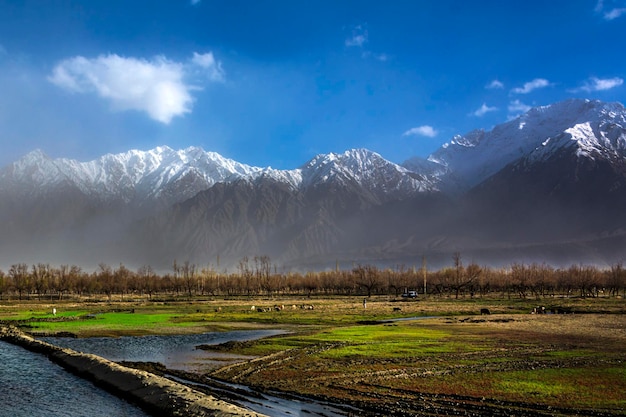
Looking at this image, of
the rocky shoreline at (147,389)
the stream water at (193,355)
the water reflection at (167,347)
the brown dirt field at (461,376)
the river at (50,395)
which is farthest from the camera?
the water reflection at (167,347)

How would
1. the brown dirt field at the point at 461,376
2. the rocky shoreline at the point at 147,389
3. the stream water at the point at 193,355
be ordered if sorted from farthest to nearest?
the stream water at the point at 193,355, the rocky shoreline at the point at 147,389, the brown dirt field at the point at 461,376

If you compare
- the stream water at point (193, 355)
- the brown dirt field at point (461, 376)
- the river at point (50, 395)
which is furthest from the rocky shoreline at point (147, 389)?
the brown dirt field at point (461, 376)

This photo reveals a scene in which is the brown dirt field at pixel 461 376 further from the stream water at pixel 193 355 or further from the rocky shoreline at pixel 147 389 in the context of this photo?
the rocky shoreline at pixel 147 389

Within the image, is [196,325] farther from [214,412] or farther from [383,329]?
[214,412]

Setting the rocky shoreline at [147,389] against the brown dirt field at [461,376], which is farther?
the rocky shoreline at [147,389]

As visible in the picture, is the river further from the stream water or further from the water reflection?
the water reflection

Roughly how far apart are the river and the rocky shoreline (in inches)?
26.5

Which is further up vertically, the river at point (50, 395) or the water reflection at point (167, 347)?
the river at point (50, 395)

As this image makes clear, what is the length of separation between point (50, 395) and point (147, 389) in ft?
19.9

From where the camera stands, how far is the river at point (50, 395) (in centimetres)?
2767

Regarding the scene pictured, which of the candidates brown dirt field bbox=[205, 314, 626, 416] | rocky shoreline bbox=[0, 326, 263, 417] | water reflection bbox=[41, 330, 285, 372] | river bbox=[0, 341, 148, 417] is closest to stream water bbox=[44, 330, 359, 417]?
water reflection bbox=[41, 330, 285, 372]

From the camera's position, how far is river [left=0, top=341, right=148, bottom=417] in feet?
90.8

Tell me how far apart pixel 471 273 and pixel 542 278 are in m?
24.1

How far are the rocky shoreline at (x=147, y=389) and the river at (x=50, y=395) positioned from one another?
2.21ft
